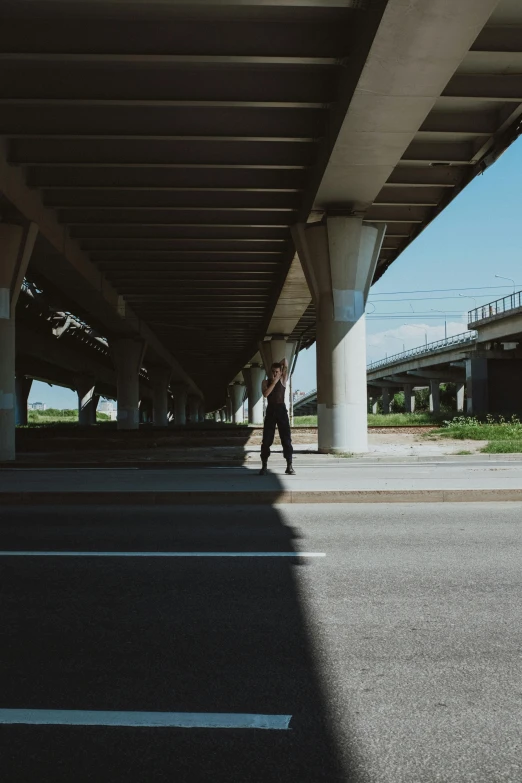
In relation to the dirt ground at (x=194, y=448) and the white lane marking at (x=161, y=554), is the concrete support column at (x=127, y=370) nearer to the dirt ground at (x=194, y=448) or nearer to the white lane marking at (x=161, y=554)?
the dirt ground at (x=194, y=448)

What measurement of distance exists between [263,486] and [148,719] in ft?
24.4

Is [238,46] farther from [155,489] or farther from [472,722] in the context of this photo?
[472,722]

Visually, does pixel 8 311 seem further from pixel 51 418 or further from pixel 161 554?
pixel 51 418

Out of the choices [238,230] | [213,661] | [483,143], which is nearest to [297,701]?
[213,661]

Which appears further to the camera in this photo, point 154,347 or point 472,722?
point 154,347

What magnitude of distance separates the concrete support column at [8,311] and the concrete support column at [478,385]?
4095 centimetres

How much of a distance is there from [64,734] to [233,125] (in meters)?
13.8

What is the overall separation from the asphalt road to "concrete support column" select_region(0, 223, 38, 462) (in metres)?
11.8

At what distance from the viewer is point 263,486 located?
1049 centimetres

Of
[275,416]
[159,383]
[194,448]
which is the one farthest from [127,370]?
[275,416]

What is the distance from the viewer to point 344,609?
15.3 feet

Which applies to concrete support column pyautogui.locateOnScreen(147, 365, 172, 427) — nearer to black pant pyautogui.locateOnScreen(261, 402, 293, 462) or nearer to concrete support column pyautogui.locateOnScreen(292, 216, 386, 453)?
concrete support column pyautogui.locateOnScreen(292, 216, 386, 453)

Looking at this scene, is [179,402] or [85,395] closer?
[85,395]

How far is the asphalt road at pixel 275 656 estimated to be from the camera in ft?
9.04
